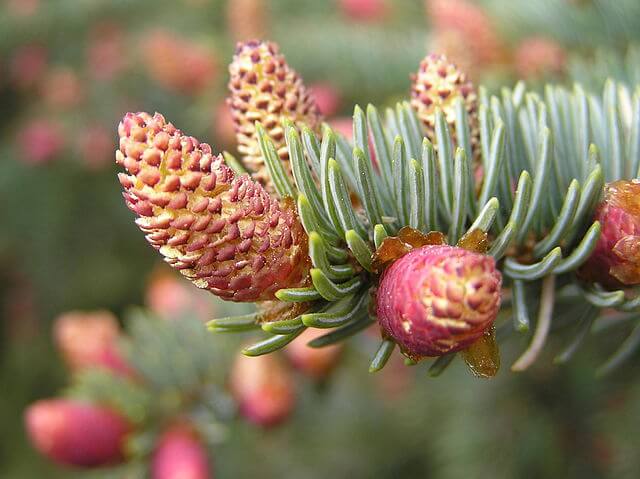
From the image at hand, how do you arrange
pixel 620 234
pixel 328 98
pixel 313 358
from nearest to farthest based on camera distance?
1. pixel 620 234
2. pixel 313 358
3. pixel 328 98

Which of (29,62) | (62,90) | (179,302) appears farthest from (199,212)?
(29,62)

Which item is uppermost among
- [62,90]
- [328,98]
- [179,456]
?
[328,98]

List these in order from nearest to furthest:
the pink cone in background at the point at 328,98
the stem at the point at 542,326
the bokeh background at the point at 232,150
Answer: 1. the stem at the point at 542,326
2. the bokeh background at the point at 232,150
3. the pink cone in background at the point at 328,98

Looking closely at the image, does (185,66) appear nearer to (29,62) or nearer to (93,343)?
(29,62)

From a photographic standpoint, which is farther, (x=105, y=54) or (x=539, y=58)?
(x=105, y=54)

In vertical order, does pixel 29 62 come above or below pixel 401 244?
below

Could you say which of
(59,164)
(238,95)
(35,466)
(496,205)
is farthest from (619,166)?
(35,466)

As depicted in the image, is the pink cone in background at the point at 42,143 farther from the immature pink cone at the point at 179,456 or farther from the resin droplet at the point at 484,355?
the resin droplet at the point at 484,355

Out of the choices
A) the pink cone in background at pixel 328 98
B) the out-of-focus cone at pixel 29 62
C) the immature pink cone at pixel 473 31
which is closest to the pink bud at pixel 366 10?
the pink cone in background at pixel 328 98
